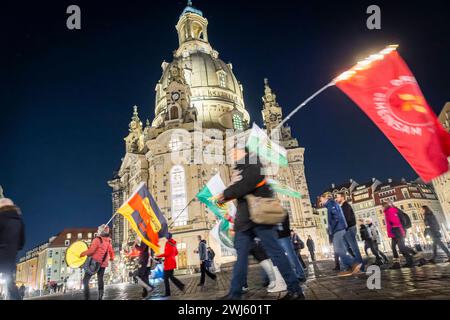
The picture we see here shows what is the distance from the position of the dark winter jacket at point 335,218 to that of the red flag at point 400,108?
11.6 ft

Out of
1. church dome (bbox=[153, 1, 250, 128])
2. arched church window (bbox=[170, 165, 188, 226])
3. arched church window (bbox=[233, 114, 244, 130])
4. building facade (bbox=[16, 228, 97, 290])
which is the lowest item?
building facade (bbox=[16, 228, 97, 290])

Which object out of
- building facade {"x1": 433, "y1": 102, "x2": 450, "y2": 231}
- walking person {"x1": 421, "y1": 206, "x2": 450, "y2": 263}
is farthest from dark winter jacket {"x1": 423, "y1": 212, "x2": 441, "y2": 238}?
building facade {"x1": 433, "y1": 102, "x2": 450, "y2": 231}

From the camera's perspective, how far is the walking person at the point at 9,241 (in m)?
6.01

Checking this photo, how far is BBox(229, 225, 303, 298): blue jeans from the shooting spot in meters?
4.75

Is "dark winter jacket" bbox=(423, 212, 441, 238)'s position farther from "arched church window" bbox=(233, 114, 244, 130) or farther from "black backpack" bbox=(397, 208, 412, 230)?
"arched church window" bbox=(233, 114, 244, 130)

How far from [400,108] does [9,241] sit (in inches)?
333

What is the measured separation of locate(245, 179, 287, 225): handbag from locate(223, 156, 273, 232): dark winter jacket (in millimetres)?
184

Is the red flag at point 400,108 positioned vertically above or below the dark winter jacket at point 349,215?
above

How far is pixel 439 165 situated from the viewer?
5.12 meters

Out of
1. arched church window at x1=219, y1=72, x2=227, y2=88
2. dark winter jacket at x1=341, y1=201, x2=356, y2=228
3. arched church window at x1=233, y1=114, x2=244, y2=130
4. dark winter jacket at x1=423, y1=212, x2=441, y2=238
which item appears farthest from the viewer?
arched church window at x1=219, y1=72, x2=227, y2=88

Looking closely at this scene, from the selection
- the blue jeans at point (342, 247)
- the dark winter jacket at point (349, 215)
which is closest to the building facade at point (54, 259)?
the dark winter jacket at point (349, 215)

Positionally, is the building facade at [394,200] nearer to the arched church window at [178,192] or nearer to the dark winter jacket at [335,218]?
the arched church window at [178,192]

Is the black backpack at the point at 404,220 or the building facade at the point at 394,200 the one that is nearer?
the black backpack at the point at 404,220
